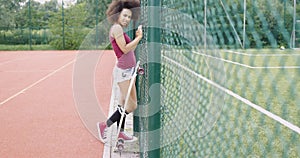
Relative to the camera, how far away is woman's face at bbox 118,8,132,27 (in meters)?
3.78

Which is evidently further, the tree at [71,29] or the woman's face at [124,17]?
the tree at [71,29]

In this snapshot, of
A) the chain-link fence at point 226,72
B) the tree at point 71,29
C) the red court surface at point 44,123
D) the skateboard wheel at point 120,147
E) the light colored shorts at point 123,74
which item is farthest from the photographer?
the tree at point 71,29

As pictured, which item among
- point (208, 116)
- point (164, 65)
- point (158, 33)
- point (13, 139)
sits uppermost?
point (158, 33)

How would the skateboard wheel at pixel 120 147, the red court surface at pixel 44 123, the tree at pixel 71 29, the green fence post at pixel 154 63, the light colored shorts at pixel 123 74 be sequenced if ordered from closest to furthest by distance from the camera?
the green fence post at pixel 154 63 < the light colored shorts at pixel 123 74 < the skateboard wheel at pixel 120 147 < the red court surface at pixel 44 123 < the tree at pixel 71 29

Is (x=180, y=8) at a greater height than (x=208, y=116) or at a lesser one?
greater

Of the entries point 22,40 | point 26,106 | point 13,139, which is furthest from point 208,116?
point 22,40

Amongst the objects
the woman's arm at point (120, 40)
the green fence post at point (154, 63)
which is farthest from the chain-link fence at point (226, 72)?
the woman's arm at point (120, 40)

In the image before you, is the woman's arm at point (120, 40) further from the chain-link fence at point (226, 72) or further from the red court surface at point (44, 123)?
the red court surface at point (44, 123)

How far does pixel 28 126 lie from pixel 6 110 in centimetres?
145

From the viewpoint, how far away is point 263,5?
3.26ft

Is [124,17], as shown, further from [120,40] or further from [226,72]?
[226,72]

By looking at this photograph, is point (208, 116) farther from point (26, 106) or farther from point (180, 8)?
point (26, 106)

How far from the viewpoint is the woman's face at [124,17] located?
12.4ft

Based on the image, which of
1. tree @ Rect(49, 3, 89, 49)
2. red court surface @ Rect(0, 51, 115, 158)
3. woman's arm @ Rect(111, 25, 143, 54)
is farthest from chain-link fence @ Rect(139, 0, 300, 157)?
tree @ Rect(49, 3, 89, 49)
